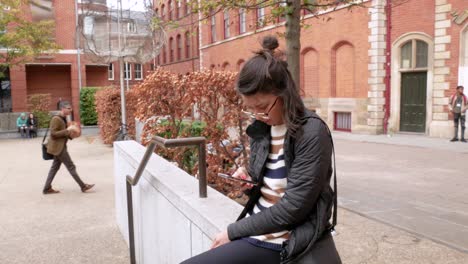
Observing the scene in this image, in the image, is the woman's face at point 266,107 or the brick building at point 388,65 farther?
the brick building at point 388,65

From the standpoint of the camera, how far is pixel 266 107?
1837 millimetres

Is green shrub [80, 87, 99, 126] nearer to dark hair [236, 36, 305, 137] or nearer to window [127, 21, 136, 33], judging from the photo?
window [127, 21, 136, 33]

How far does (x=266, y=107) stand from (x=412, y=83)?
674 inches

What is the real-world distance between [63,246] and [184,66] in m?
36.0

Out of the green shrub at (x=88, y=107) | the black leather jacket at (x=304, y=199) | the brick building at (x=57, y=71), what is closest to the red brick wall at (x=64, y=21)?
the brick building at (x=57, y=71)

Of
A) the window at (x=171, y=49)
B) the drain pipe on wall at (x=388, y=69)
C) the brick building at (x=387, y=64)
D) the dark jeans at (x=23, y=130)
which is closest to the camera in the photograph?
the brick building at (x=387, y=64)

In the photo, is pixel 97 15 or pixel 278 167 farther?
pixel 97 15

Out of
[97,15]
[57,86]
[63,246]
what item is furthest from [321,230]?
[57,86]

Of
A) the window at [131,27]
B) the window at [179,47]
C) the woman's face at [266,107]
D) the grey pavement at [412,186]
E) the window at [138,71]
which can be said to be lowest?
the grey pavement at [412,186]

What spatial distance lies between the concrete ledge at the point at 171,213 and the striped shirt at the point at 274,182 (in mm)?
423

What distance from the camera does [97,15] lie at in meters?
13.3

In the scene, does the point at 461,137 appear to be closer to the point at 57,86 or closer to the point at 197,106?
the point at 197,106

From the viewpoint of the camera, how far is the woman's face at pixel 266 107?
1810 millimetres

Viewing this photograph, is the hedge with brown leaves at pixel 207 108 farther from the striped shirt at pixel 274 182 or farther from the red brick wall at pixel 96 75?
the red brick wall at pixel 96 75
